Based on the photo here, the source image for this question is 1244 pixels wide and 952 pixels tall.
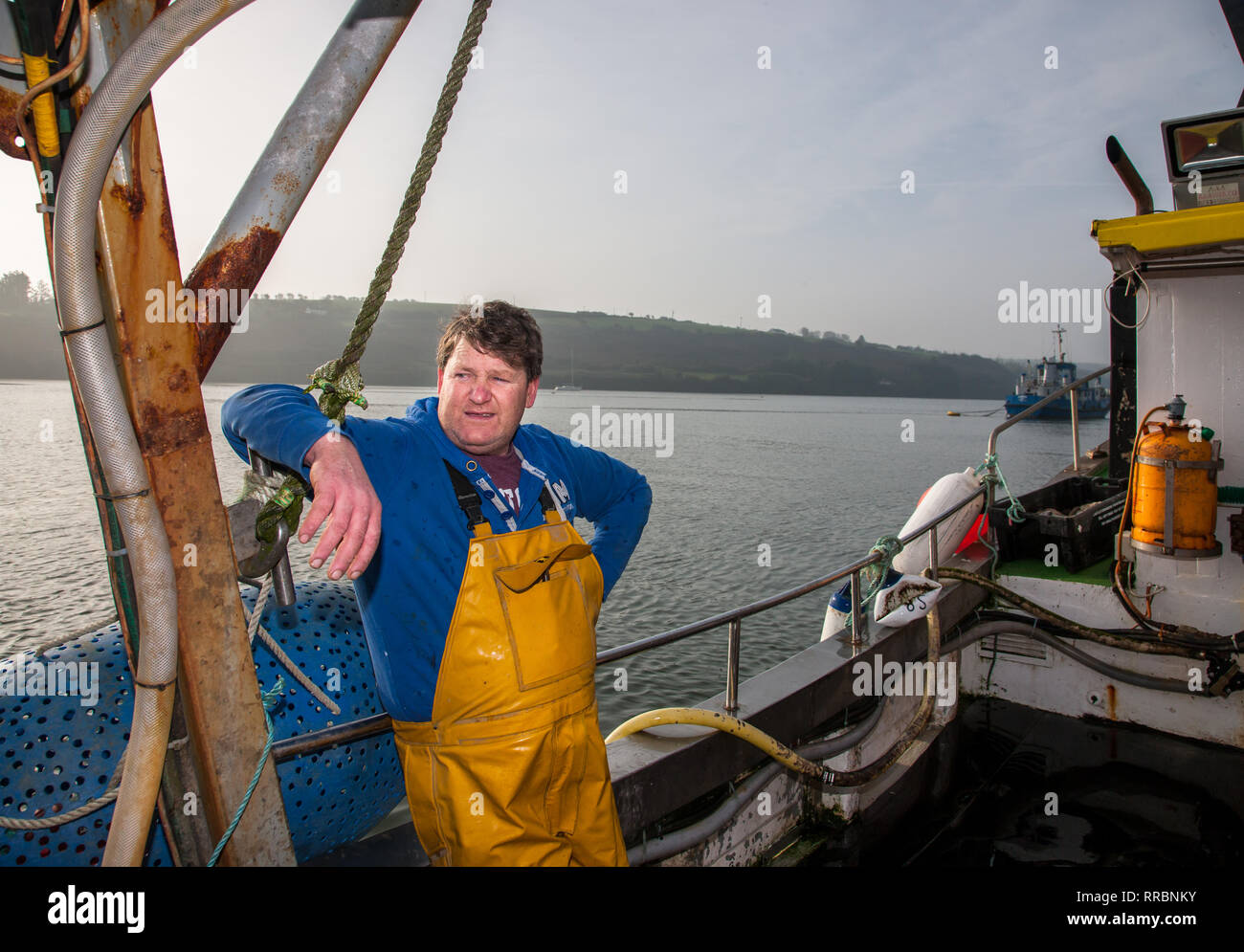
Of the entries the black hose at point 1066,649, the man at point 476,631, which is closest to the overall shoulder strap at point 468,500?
the man at point 476,631

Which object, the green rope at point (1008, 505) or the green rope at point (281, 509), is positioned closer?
the green rope at point (281, 509)

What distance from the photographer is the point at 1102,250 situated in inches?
214

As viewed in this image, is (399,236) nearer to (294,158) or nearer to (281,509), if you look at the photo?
(294,158)

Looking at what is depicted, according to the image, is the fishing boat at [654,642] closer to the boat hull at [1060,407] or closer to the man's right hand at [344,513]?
the man's right hand at [344,513]

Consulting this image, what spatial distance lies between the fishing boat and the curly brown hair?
694 mm

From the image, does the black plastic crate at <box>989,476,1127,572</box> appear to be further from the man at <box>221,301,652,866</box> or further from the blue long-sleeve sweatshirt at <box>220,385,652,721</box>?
the blue long-sleeve sweatshirt at <box>220,385,652,721</box>

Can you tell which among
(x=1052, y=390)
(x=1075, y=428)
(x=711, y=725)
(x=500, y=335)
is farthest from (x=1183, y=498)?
(x=1052, y=390)

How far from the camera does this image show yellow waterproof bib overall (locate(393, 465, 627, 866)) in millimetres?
2006

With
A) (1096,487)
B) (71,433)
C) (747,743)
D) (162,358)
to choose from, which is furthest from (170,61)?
(71,433)

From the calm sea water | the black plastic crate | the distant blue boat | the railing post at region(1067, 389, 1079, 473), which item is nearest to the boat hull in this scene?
the distant blue boat

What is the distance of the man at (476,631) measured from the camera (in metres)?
2.01

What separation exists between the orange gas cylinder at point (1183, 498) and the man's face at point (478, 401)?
18.3 ft

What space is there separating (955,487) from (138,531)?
7573 millimetres
